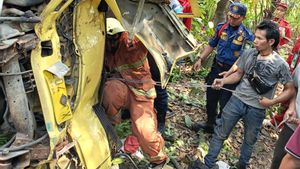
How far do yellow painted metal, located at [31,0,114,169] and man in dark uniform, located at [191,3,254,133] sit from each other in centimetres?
209

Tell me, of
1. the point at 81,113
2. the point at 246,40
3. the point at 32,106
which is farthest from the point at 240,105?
the point at 32,106

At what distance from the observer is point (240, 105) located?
14.8 ft

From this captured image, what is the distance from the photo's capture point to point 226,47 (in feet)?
17.4

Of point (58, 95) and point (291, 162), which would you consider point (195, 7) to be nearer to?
point (58, 95)

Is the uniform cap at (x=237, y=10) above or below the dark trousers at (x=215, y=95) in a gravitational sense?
above

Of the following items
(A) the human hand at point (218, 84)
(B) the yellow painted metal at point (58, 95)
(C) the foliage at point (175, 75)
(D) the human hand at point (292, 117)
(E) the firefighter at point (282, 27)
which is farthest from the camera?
(C) the foliage at point (175, 75)

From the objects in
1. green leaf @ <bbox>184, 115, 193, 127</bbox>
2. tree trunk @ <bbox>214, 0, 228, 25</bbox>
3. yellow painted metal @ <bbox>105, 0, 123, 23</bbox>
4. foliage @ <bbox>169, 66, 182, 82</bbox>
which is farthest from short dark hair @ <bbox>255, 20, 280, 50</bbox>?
tree trunk @ <bbox>214, 0, 228, 25</bbox>

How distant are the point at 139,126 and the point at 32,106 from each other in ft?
4.41

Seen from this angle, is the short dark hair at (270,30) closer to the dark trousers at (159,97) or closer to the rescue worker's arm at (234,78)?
the rescue worker's arm at (234,78)

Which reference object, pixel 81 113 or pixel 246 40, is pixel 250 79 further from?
pixel 81 113

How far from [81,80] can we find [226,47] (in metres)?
2.48

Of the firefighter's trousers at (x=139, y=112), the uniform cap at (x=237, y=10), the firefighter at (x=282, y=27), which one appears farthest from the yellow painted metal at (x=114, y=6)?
the firefighter at (x=282, y=27)

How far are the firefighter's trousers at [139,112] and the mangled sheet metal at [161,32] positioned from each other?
868 millimetres

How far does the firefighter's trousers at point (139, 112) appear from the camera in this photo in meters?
4.15
